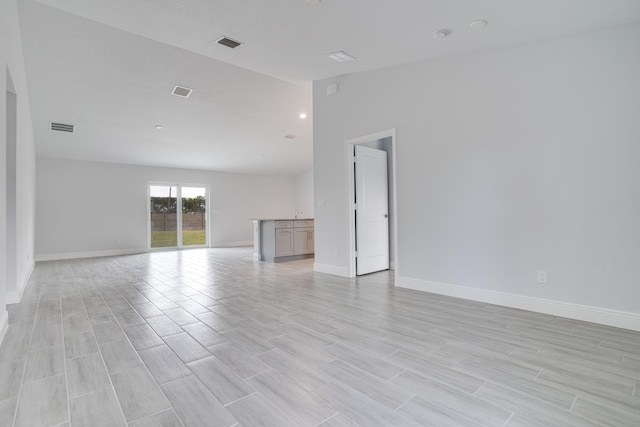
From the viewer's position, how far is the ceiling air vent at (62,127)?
6170 mm

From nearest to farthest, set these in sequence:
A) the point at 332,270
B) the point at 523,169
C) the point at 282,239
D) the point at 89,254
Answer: the point at 523,169, the point at 332,270, the point at 282,239, the point at 89,254

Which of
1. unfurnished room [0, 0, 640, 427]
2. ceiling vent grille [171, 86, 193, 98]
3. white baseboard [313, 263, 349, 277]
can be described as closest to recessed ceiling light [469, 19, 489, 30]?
unfurnished room [0, 0, 640, 427]

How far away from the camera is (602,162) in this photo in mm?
2783

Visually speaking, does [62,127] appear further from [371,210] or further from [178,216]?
[371,210]

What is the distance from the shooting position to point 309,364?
2080 millimetres

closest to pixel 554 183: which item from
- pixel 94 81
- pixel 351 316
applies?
pixel 351 316

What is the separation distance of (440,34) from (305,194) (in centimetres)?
892

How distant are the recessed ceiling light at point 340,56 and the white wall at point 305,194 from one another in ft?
24.7

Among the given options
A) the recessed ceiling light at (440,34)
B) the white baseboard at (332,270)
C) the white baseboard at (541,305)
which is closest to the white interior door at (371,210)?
the white baseboard at (332,270)

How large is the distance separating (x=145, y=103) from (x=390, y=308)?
560cm

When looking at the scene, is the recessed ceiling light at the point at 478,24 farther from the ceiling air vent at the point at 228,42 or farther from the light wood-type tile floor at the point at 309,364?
the light wood-type tile floor at the point at 309,364

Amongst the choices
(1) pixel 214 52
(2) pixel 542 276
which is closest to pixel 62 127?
(1) pixel 214 52

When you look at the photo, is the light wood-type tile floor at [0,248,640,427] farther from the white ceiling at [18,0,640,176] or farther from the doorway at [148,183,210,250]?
the doorway at [148,183,210,250]

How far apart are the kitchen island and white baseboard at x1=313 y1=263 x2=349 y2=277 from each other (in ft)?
5.39
